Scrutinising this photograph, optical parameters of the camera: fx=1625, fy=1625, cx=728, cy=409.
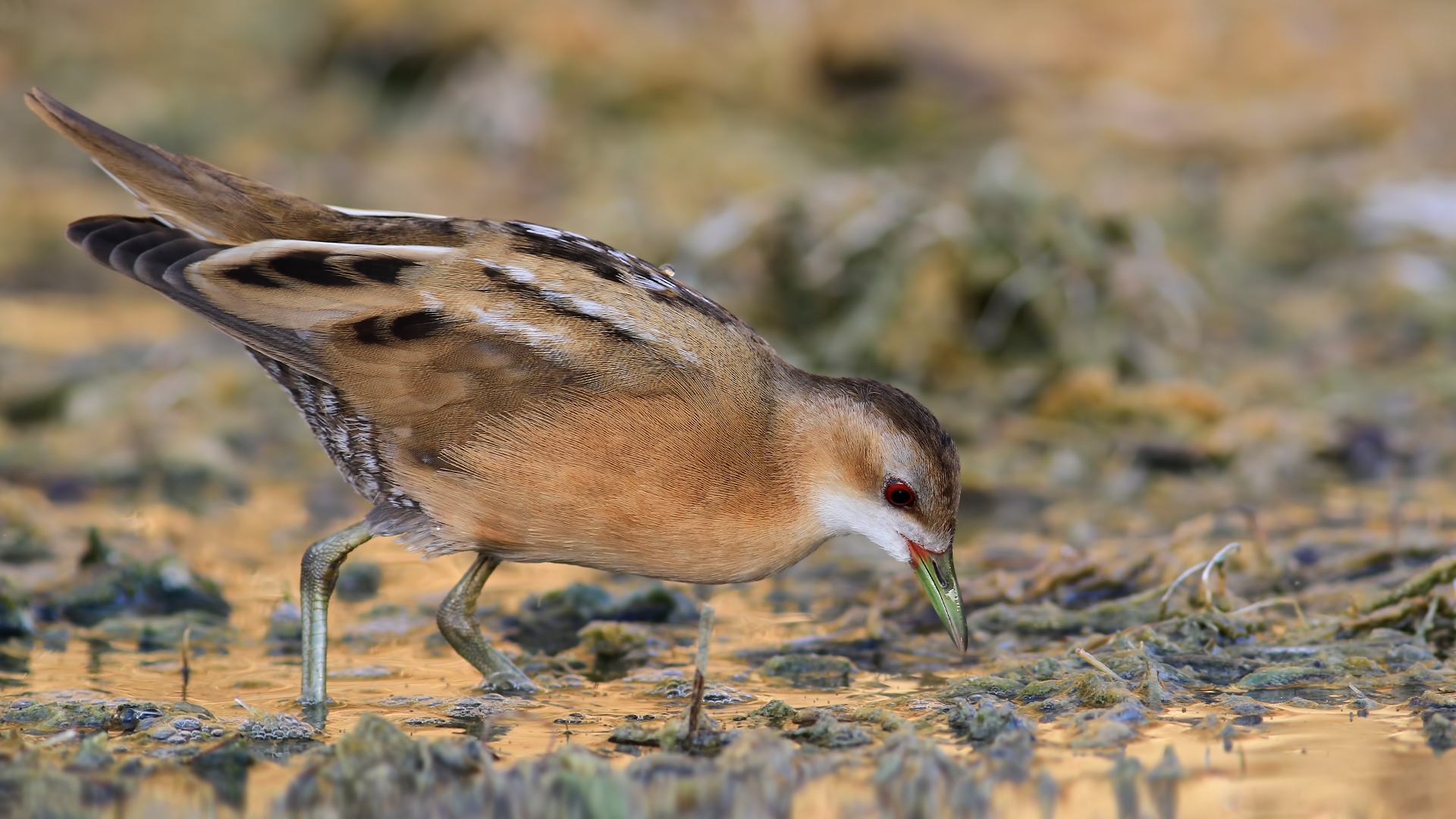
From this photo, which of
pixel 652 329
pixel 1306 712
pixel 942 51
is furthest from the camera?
pixel 942 51

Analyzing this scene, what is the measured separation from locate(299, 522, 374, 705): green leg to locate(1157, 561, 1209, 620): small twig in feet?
8.34

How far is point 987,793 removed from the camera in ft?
12.4

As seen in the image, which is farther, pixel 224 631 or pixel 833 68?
pixel 833 68

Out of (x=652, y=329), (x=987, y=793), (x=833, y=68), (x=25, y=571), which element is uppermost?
(x=833, y=68)

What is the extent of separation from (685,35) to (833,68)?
127cm

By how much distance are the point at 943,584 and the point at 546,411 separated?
1.34 metres

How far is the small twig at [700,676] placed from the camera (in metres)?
3.96

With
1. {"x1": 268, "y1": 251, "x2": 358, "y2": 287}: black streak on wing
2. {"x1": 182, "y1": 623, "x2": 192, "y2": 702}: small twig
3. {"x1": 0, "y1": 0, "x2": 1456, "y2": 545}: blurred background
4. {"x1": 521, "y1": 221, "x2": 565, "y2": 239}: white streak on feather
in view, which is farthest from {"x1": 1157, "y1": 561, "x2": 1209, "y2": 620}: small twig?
{"x1": 182, "y1": 623, "x2": 192, "y2": 702}: small twig

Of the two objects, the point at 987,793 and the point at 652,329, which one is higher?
the point at 652,329

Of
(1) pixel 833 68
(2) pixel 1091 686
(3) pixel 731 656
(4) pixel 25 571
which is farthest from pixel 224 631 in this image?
(1) pixel 833 68

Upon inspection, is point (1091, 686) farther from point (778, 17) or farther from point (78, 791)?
point (778, 17)

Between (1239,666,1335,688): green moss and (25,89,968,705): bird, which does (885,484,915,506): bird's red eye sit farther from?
(1239,666,1335,688): green moss

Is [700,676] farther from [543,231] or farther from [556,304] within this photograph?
[543,231]

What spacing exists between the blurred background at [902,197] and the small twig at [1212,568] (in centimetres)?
133
